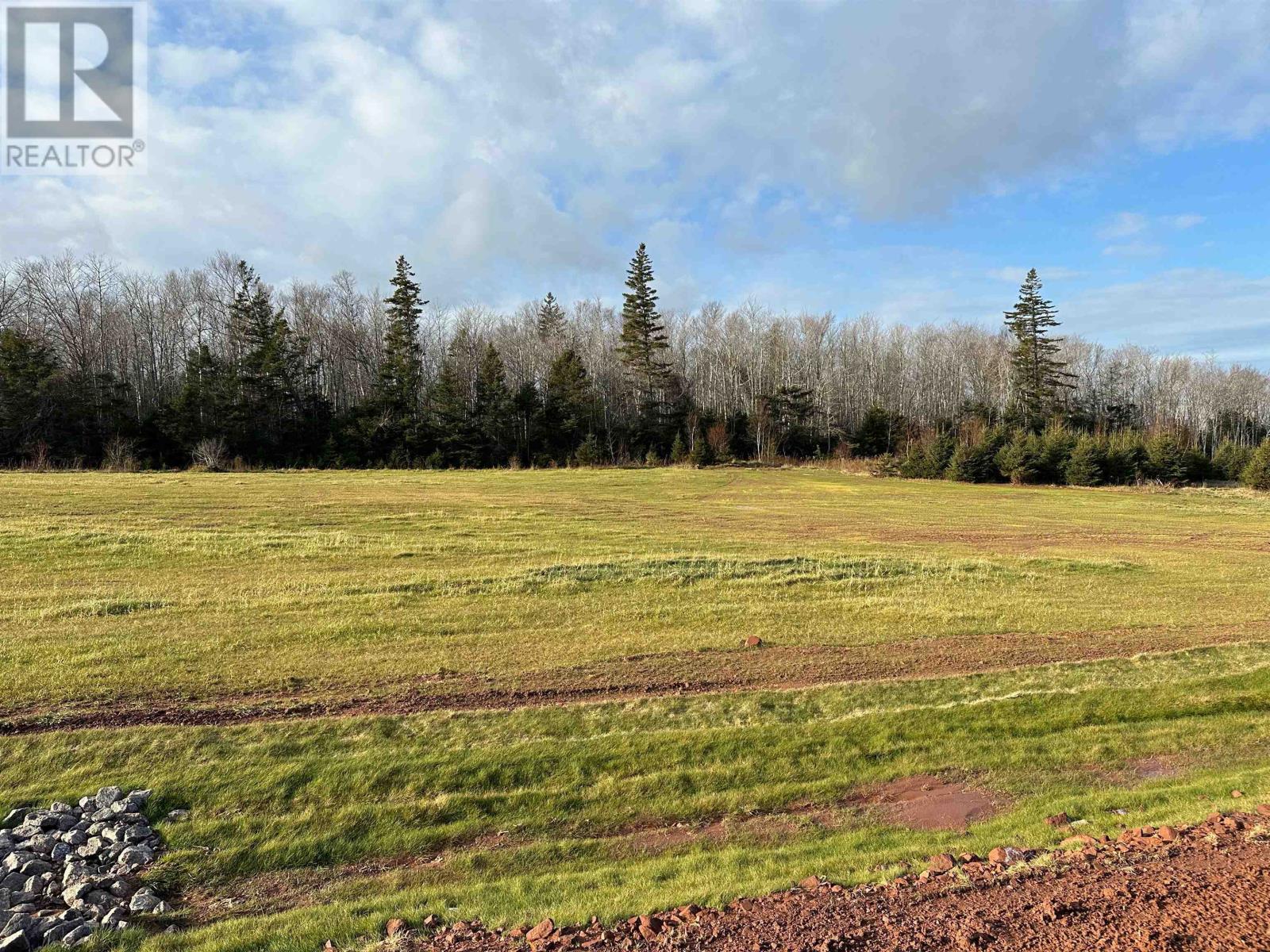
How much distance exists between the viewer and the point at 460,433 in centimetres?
6291

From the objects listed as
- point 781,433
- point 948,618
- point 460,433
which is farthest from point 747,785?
point 781,433

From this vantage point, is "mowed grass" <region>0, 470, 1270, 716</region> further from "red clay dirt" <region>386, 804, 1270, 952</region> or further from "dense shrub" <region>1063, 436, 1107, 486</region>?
"dense shrub" <region>1063, 436, 1107, 486</region>

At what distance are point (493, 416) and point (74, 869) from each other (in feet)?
198

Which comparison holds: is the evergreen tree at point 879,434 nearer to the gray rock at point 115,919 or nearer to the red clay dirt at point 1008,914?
the red clay dirt at point 1008,914

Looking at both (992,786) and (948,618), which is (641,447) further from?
(992,786)

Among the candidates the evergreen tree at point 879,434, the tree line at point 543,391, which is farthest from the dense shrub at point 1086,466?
the evergreen tree at point 879,434

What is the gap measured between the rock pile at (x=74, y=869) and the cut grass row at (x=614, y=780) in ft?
0.89

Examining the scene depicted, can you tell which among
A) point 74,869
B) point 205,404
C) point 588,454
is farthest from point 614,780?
point 205,404

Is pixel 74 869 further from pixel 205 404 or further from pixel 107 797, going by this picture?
pixel 205 404

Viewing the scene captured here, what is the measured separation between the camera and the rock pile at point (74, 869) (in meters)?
4.71

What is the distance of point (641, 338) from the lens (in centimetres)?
7262

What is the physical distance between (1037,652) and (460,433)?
56.5 metres

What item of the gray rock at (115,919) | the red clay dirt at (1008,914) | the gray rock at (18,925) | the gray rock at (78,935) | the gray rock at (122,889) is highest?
the red clay dirt at (1008,914)

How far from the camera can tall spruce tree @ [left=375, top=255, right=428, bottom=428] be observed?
63.4m
